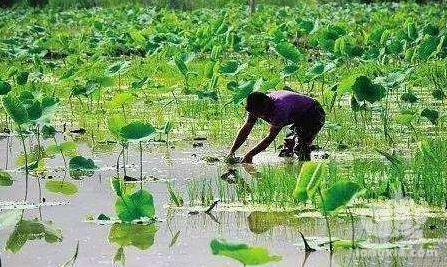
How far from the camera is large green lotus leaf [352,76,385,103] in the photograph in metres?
7.07

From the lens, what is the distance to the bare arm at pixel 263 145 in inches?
267

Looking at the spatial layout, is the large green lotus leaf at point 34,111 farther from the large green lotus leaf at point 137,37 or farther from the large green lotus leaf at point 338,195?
the large green lotus leaf at point 137,37

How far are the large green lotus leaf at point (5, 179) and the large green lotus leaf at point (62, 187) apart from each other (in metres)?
0.23

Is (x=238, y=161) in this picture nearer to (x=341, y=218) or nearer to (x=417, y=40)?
(x=341, y=218)

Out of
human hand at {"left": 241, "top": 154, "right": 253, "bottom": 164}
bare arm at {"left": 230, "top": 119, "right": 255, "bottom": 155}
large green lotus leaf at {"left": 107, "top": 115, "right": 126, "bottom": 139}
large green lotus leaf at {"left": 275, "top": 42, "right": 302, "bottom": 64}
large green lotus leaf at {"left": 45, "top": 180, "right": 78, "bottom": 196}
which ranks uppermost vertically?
large green lotus leaf at {"left": 275, "top": 42, "right": 302, "bottom": 64}

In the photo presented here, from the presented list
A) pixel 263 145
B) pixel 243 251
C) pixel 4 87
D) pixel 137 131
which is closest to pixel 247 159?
pixel 263 145

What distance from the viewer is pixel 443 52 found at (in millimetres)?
13109

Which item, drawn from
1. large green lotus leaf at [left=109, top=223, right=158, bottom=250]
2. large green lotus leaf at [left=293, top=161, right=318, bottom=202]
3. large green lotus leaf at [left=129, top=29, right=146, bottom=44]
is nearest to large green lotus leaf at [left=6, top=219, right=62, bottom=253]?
large green lotus leaf at [left=109, top=223, right=158, bottom=250]

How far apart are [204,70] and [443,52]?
185 inches

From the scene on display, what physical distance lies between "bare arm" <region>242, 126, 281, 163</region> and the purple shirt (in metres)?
0.06

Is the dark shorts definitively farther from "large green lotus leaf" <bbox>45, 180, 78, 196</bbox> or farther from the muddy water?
"large green lotus leaf" <bbox>45, 180, 78, 196</bbox>

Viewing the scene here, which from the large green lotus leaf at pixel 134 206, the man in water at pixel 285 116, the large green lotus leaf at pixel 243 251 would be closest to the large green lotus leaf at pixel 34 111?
the man in water at pixel 285 116

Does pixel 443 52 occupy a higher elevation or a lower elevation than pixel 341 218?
higher

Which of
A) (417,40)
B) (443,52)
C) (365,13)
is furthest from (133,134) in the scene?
(365,13)
